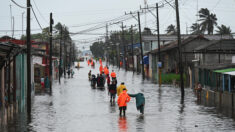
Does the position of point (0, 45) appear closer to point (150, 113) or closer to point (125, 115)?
point (125, 115)

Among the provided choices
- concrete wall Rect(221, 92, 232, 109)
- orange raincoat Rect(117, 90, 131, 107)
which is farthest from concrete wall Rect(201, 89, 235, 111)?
orange raincoat Rect(117, 90, 131, 107)

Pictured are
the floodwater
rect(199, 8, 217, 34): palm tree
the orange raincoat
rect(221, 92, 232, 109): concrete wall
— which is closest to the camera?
the floodwater

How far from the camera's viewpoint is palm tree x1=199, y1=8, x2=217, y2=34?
106750mm

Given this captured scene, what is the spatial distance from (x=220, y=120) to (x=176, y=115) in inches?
111

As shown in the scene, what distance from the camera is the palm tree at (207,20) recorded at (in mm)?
106750

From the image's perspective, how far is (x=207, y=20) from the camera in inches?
4242

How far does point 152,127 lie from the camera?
741 inches

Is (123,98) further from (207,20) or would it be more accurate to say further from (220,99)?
(207,20)

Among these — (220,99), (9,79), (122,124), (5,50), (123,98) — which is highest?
Answer: (5,50)

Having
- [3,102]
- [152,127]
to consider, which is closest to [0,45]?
[3,102]

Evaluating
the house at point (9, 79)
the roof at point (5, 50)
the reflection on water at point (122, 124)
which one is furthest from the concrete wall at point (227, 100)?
the roof at point (5, 50)

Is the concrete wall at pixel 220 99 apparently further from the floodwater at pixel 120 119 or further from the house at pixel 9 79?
the house at pixel 9 79

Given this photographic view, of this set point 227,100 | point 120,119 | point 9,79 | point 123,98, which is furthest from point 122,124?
point 227,100

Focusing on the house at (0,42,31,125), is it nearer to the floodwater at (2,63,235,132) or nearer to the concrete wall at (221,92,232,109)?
the floodwater at (2,63,235,132)
